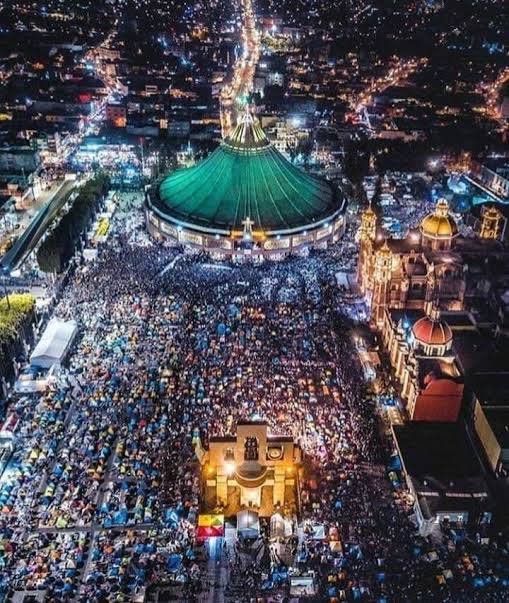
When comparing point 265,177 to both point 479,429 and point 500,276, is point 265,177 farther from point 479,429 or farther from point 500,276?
point 479,429

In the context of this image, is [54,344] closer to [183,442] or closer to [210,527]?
[183,442]

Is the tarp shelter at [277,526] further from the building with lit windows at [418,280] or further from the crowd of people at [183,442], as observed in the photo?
the building with lit windows at [418,280]

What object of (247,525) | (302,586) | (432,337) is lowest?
(302,586)

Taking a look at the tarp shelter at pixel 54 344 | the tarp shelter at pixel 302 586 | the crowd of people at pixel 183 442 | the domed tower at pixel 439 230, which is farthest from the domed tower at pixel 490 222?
the tarp shelter at pixel 302 586

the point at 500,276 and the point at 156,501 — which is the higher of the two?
the point at 500,276

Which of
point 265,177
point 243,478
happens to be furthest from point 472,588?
point 265,177

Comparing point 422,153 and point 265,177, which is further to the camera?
point 422,153

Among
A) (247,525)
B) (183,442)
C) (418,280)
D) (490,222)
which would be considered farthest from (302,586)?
(490,222)
